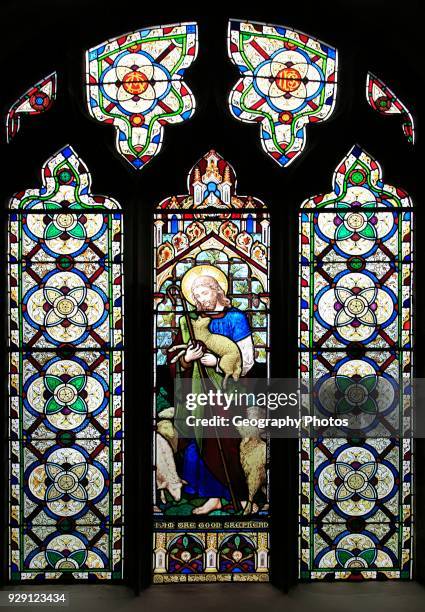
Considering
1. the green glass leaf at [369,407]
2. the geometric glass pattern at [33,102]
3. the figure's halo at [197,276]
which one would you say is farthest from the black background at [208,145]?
the green glass leaf at [369,407]

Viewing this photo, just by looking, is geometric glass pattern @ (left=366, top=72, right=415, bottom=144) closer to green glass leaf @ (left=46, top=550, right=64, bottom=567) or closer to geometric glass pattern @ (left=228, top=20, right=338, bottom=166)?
geometric glass pattern @ (left=228, top=20, right=338, bottom=166)

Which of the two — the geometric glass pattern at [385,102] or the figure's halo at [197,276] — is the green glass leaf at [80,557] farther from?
the geometric glass pattern at [385,102]

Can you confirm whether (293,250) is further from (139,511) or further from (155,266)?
(139,511)

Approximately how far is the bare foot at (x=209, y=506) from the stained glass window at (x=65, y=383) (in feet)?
1.39

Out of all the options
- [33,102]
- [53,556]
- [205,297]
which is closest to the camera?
[53,556]

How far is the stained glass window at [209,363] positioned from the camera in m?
4.57

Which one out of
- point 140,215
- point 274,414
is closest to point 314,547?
point 274,414

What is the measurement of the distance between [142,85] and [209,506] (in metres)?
2.36

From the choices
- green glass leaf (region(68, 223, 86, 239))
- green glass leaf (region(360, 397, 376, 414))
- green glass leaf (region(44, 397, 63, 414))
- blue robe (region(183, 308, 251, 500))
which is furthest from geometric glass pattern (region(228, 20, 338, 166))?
green glass leaf (region(44, 397, 63, 414))

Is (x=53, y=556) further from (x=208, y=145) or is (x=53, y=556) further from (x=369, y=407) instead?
(x=208, y=145)

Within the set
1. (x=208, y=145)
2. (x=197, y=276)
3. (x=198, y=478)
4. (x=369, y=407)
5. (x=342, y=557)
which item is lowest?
(x=342, y=557)

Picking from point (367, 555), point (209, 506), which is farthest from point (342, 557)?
point (209, 506)

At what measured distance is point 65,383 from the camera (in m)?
4.61

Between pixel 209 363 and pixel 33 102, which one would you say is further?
pixel 33 102
